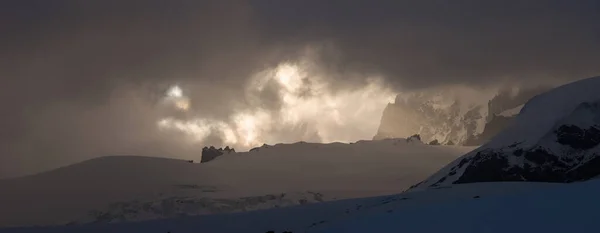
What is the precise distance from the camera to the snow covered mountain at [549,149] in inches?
6939

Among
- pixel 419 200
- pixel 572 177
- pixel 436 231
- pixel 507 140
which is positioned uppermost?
pixel 507 140

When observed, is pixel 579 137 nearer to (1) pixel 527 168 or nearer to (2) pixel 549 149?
(2) pixel 549 149

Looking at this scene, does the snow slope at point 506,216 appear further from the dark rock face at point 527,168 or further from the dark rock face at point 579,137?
the dark rock face at point 579,137

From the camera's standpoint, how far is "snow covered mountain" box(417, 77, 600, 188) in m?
176

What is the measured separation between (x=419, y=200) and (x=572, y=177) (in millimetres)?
112843

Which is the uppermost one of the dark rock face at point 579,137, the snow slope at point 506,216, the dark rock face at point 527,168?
the dark rock face at point 579,137

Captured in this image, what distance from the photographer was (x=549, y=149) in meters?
183

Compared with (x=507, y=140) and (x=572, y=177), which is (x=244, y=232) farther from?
(x=507, y=140)

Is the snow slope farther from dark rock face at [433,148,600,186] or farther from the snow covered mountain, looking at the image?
the snow covered mountain

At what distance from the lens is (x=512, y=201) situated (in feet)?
133

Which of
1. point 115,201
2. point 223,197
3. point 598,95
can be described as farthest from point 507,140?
point 115,201

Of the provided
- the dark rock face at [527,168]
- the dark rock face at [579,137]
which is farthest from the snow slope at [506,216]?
the dark rock face at [579,137]

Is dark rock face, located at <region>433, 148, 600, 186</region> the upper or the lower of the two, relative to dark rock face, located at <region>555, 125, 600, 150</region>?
lower

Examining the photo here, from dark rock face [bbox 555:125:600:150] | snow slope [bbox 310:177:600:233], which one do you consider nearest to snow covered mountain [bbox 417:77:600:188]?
dark rock face [bbox 555:125:600:150]
